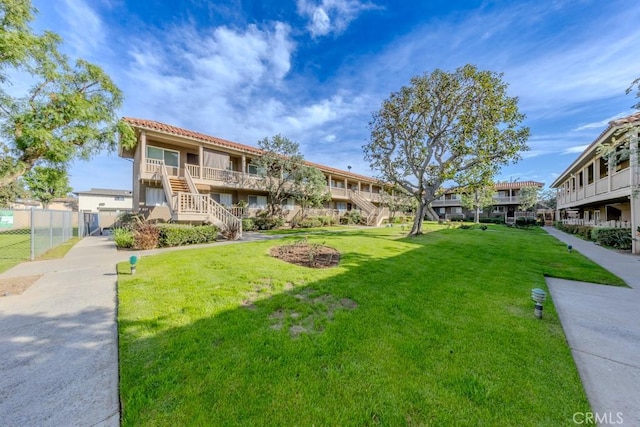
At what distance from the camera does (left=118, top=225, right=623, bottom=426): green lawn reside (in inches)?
88.1

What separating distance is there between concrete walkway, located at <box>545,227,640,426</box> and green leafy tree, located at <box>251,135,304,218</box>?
15562 mm

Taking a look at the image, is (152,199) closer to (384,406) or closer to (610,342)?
(384,406)

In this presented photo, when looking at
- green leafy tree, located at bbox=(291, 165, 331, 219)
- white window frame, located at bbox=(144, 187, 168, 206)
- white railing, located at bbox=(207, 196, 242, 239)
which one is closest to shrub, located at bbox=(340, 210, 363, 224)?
green leafy tree, located at bbox=(291, 165, 331, 219)

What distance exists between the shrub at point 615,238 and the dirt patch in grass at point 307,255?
14668mm

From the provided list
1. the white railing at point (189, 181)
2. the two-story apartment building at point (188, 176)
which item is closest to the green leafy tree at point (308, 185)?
the two-story apartment building at point (188, 176)

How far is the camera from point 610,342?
358cm

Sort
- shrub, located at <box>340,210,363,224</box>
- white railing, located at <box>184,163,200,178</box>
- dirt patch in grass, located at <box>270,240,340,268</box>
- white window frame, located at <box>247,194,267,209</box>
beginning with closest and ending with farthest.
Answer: dirt patch in grass, located at <box>270,240,340,268</box>, white railing, located at <box>184,163,200,178</box>, white window frame, located at <box>247,194,267,209</box>, shrub, located at <box>340,210,363,224</box>

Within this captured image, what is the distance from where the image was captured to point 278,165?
18.2 m

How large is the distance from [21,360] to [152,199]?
51.5 feet

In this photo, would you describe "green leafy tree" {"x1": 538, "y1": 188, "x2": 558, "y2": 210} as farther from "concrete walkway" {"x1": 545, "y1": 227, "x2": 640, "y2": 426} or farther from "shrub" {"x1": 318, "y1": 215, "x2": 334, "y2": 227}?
"concrete walkway" {"x1": 545, "y1": 227, "x2": 640, "y2": 426}

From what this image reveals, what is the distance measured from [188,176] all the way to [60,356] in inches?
539

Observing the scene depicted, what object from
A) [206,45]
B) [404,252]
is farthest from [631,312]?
[206,45]

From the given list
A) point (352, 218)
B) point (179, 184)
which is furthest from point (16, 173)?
point (352, 218)

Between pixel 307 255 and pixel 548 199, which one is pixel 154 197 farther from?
pixel 548 199
